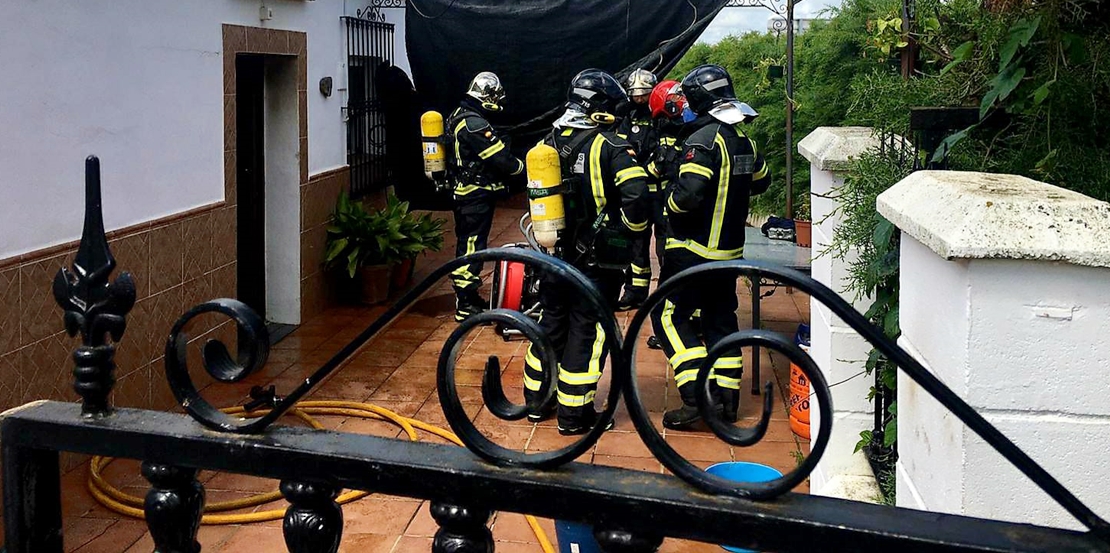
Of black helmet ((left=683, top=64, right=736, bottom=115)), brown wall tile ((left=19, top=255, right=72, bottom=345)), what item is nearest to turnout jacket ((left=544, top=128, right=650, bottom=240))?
black helmet ((left=683, top=64, right=736, bottom=115))

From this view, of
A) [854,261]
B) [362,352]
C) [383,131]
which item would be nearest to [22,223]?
→ [362,352]

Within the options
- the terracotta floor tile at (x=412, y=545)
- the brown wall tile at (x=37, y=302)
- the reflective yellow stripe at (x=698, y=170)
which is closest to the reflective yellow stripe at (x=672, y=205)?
the reflective yellow stripe at (x=698, y=170)

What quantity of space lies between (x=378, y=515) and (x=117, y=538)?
110cm

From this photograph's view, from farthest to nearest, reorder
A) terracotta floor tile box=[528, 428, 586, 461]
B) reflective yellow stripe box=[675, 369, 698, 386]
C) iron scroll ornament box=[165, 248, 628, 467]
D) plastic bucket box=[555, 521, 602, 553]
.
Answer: reflective yellow stripe box=[675, 369, 698, 386]
terracotta floor tile box=[528, 428, 586, 461]
plastic bucket box=[555, 521, 602, 553]
iron scroll ornament box=[165, 248, 628, 467]

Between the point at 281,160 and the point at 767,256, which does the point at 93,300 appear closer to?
the point at 767,256

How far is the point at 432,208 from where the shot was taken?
34.9 ft

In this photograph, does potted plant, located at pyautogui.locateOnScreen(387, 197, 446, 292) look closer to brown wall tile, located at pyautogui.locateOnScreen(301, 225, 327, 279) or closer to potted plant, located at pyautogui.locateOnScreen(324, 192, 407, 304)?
potted plant, located at pyautogui.locateOnScreen(324, 192, 407, 304)

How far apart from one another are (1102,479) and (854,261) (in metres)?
1.95

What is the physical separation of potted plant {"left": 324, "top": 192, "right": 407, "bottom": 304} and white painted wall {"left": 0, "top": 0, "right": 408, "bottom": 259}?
1.85 m

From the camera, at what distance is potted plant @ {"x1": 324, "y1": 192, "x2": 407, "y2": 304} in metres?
8.81

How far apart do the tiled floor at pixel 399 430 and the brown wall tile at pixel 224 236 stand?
0.80 meters

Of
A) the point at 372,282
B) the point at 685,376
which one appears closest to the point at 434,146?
the point at 372,282

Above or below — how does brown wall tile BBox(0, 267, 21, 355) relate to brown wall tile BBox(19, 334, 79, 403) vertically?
above

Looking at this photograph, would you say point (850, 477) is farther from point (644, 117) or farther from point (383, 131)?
point (383, 131)
